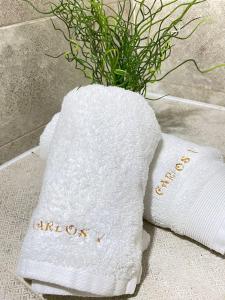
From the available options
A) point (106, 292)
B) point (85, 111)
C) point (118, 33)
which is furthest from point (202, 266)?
point (118, 33)

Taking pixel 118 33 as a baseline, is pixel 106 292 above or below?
below

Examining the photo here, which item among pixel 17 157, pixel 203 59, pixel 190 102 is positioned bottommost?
pixel 17 157

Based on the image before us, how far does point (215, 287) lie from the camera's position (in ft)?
1.54

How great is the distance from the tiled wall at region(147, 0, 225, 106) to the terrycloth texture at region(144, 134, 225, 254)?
34 centimetres

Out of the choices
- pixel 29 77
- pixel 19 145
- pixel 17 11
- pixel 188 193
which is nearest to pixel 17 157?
pixel 19 145

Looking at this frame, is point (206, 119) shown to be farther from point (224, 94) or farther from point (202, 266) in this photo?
point (202, 266)

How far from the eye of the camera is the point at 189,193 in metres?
0.52

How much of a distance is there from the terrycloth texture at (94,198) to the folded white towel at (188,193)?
1.8 inches

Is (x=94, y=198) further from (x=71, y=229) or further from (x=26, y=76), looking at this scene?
(x=26, y=76)

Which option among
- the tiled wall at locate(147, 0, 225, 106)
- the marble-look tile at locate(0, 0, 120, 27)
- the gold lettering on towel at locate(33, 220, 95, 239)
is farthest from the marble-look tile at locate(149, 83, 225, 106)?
the gold lettering on towel at locate(33, 220, 95, 239)

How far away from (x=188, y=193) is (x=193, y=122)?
0.35 metres

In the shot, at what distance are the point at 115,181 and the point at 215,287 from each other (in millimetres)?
196

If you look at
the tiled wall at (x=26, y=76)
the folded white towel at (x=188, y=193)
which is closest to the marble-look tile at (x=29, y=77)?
Answer: the tiled wall at (x=26, y=76)

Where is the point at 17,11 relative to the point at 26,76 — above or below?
above
